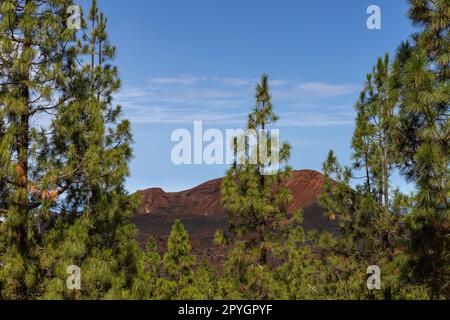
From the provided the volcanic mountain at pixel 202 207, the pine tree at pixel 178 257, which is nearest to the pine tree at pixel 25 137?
the pine tree at pixel 178 257

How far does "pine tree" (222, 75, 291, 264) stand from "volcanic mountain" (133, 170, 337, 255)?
55427 mm

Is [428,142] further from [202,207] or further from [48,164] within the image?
[202,207]

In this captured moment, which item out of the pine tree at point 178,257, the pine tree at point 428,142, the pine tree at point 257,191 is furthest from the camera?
the pine tree at point 178,257

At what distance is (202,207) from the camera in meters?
118

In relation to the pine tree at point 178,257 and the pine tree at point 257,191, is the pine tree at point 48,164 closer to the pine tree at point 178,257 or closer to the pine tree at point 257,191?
the pine tree at point 257,191

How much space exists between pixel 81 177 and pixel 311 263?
11618 millimetres

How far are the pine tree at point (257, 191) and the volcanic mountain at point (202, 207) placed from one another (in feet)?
182

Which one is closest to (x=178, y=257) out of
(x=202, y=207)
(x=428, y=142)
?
(x=428, y=142)

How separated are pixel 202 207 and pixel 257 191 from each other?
337 ft

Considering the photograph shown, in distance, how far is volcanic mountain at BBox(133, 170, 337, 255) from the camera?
273ft

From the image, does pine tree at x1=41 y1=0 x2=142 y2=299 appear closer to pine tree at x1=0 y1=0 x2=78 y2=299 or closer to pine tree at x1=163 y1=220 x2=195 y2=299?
pine tree at x1=0 y1=0 x2=78 y2=299

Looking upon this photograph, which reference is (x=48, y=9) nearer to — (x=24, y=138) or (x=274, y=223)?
(x=24, y=138)

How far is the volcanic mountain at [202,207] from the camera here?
83.1 meters
